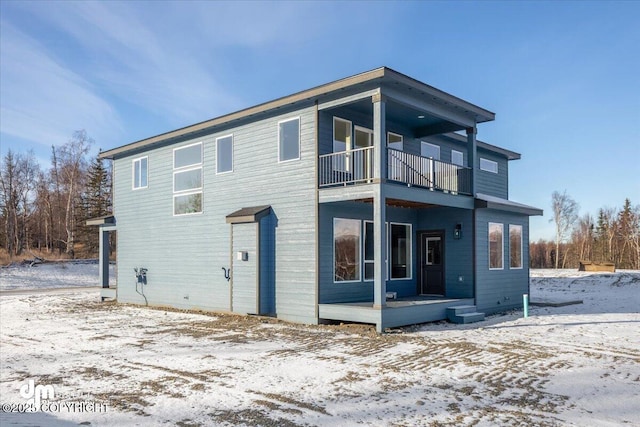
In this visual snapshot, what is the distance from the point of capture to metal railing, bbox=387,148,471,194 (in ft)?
40.4

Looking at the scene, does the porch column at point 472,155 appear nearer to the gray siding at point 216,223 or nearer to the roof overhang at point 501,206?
the roof overhang at point 501,206

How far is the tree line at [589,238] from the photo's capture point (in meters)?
44.9

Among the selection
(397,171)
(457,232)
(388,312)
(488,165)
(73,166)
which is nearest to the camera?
(388,312)

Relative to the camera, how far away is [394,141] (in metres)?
14.2

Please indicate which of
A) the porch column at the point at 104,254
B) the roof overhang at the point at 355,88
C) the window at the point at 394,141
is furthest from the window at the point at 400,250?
the porch column at the point at 104,254

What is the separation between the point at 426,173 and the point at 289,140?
154 inches

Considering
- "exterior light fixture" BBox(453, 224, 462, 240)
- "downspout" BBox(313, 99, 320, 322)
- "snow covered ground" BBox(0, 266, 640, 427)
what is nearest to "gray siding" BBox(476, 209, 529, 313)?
"exterior light fixture" BBox(453, 224, 462, 240)

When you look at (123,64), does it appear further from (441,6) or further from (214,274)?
Answer: (441,6)

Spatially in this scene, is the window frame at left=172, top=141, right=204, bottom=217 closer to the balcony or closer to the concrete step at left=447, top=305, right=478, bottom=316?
the balcony

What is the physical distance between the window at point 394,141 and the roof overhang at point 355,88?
6.19 ft

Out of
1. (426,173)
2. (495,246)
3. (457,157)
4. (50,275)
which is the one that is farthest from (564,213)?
(50,275)

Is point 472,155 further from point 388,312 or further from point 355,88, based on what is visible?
point 388,312

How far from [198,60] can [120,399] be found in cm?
1603

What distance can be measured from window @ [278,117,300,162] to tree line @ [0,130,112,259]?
106 ft
